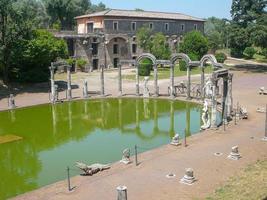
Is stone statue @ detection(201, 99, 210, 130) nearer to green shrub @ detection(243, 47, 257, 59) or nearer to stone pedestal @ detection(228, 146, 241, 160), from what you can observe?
stone pedestal @ detection(228, 146, 241, 160)

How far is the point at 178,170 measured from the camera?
72.3 feet

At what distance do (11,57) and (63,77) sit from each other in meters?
13.2

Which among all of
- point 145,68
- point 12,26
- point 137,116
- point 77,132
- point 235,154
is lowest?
point 77,132

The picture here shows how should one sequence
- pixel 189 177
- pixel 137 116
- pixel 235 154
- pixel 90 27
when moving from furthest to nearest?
1. pixel 90 27
2. pixel 137 116
3. pixel 235 154
4. pixel 189 177

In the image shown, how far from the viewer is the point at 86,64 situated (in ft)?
228

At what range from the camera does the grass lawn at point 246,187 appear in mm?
17844

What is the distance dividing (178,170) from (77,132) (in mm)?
13059

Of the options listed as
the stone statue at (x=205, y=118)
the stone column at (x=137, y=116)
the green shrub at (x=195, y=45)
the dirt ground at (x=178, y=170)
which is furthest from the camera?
the green shrub at (x=195, y=45)

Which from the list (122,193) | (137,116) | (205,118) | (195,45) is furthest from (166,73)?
(122,193)

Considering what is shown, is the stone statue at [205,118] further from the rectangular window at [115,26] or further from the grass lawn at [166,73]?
the rectangular window at [115,26]

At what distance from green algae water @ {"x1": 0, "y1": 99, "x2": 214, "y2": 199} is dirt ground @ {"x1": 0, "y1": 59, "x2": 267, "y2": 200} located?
2273 millimetres

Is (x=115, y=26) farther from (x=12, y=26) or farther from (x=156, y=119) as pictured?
(x=156, y=119)

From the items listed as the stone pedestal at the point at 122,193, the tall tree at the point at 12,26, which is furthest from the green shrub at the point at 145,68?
the stone pedestal at the point at 122,193

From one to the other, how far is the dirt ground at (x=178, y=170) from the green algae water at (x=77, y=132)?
89.5 inches
